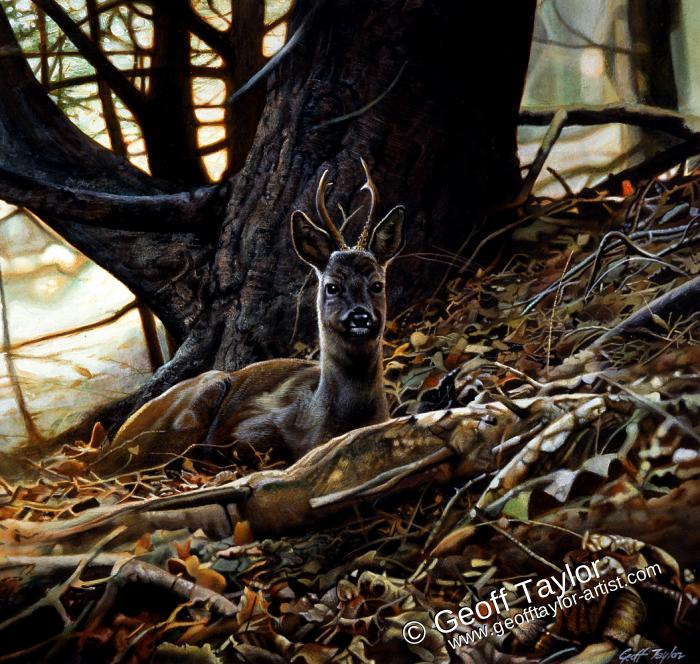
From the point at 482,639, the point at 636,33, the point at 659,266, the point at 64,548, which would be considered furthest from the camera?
the point at 636,33

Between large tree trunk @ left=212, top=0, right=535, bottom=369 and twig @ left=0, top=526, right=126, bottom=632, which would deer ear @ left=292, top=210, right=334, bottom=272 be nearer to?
large tree trunk @ left=212, top=0, right=535, bottom=369

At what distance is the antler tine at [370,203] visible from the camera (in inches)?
112

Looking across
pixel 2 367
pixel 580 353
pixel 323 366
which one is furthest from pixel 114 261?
pixel 580 353

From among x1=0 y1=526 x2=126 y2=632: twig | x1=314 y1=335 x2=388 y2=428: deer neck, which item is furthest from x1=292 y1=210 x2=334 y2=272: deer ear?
x1=0 y1=526 x2=126 y2=632: twig

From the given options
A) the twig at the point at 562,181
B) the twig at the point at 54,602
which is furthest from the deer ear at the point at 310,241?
the twig at the point at 54,602

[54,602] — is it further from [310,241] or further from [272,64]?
[272,64]

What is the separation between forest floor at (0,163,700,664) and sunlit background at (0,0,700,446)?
343mm

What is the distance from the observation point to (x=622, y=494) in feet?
8.00

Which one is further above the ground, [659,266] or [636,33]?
[636,33]

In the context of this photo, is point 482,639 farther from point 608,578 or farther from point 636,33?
point 636,33

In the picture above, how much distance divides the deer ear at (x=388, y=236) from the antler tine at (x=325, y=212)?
0.09 m

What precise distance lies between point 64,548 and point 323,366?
900 mm
